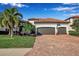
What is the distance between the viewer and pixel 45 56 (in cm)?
1284

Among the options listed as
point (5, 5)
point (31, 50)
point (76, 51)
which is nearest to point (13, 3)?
point (5, 5)

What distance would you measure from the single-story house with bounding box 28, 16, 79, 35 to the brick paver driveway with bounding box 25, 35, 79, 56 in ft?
0.95

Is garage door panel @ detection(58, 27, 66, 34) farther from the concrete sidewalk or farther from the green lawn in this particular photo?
the concrete sidewalk

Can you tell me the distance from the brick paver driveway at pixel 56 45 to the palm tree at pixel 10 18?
1270mm

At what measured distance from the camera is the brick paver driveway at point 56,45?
13.4 meters

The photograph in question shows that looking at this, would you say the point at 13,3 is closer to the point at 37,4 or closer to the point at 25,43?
the point at 37,4

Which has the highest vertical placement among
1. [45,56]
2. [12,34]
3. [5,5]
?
[5,5]

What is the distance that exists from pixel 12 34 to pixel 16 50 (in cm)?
82

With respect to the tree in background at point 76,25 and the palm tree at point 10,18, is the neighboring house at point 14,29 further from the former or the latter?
the tree in background at point 76,25

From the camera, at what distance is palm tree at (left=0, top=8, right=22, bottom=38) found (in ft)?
44.3

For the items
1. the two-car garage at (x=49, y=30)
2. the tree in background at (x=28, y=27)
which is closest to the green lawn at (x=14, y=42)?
the tree in background at (x=28, y=27)

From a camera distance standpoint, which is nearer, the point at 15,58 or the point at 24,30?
the point at 15,58

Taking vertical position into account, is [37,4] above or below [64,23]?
above

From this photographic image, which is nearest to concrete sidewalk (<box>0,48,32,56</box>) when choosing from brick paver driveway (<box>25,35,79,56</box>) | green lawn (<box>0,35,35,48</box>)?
green lawn (<box>0,35,35,48</box>)
